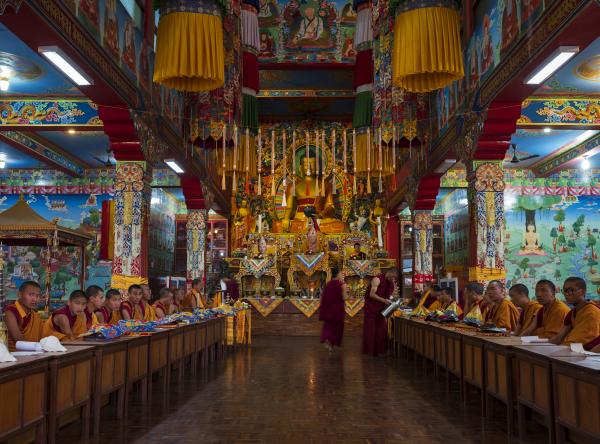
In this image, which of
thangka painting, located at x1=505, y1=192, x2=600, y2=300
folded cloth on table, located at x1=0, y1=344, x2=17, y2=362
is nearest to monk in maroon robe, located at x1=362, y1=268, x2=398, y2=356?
folded cloth on table, located at x1=0, y1=344, x2=17, y2=362

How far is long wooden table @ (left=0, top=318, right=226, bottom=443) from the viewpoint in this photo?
3.20 metres

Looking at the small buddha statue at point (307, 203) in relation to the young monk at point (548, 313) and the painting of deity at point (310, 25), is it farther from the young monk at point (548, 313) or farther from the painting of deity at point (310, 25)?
the young monk at point (548, 313)

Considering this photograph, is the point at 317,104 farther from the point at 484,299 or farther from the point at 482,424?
the point at 482,424

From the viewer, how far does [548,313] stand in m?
5.37

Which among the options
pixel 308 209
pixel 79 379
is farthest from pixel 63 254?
pixel 79 379

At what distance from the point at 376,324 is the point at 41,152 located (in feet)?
28.3

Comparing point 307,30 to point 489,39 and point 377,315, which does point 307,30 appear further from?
point 377,315

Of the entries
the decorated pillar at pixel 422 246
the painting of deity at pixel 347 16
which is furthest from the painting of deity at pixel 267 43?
the decorated pillar at pixel 422 246

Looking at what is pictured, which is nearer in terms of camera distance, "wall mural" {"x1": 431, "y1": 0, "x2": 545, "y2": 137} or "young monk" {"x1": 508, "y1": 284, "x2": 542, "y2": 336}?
"young monk" {"x1": 508, "y1": 284, "x2": 542, "y2": 336}

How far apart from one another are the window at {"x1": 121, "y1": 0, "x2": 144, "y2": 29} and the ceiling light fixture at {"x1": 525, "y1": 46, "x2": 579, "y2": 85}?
17.8 ft

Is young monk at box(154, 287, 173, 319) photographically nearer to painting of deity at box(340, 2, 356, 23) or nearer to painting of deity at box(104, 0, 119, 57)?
painting of deity at box(104, 0, 119, 57)

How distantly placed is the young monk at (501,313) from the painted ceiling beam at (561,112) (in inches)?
172

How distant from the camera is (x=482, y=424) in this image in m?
4.72

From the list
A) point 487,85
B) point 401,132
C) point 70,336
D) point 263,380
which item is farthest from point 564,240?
point 70,336
